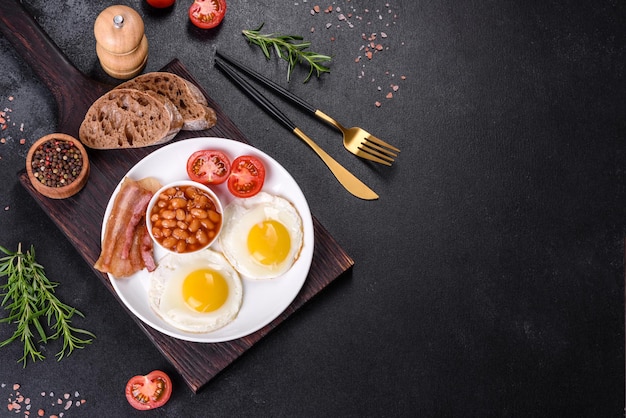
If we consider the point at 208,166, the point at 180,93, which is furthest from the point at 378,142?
the point at 180,93

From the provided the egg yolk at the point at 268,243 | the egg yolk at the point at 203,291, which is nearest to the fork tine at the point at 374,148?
the egg yolk at the point at 268,243

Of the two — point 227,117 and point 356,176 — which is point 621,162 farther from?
point 227,117

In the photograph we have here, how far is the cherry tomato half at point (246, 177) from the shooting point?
9.58ft

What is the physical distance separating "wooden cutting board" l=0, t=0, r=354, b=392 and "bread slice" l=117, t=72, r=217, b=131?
0.28 ft

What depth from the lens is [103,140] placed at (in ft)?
9.80

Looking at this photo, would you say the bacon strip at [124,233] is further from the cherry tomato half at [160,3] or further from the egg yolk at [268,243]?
the cherry tomato half at [160,3]

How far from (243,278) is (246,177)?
0.42 m

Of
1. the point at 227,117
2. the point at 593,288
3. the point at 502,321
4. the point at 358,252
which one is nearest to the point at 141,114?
the point at 227,117

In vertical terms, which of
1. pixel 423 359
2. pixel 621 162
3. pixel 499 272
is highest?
pixel 621 162

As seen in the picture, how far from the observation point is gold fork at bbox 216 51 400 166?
3189 mm

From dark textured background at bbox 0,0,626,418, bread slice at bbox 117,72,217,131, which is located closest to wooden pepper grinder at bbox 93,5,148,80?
bread slice at bbox 117,72,217,131

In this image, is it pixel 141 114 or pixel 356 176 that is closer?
pixel 141 114

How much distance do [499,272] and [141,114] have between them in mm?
1691

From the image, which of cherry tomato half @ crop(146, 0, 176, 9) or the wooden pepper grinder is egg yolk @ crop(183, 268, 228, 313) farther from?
cherry tomato half @ crop(146, 0, 176, 9)
